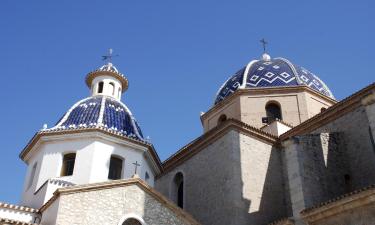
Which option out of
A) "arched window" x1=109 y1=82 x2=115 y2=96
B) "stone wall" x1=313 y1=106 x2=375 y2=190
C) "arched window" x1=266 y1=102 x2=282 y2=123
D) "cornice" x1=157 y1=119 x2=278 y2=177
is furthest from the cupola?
"stone wall" x1=313 y1=106 x2=375 y2=190

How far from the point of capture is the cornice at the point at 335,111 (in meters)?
12.9

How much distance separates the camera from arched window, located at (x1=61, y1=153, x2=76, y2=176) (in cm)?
1293

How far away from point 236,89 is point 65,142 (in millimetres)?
7758

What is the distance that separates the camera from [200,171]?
1477 centimetres

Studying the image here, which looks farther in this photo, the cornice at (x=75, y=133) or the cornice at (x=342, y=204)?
the cornice at (x=75, y=133)

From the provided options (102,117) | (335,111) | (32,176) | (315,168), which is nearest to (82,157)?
(102,117)

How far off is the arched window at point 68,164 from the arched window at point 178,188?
4.11 m

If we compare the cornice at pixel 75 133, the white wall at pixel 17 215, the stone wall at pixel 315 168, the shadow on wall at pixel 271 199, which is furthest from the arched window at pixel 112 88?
the stone wall at pixel 315 168

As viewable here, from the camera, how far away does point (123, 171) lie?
522 inches

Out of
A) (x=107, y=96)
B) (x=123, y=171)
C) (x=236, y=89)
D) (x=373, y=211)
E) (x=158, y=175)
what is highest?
(x=236, y=89)

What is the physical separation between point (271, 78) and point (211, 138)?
18.1 feet

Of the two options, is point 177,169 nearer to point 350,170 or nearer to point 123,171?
point 123,171

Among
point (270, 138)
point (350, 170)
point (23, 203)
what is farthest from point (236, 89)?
point (23, 203)

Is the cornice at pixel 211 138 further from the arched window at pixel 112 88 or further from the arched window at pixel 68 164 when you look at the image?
the arched window at pixel 68 164
